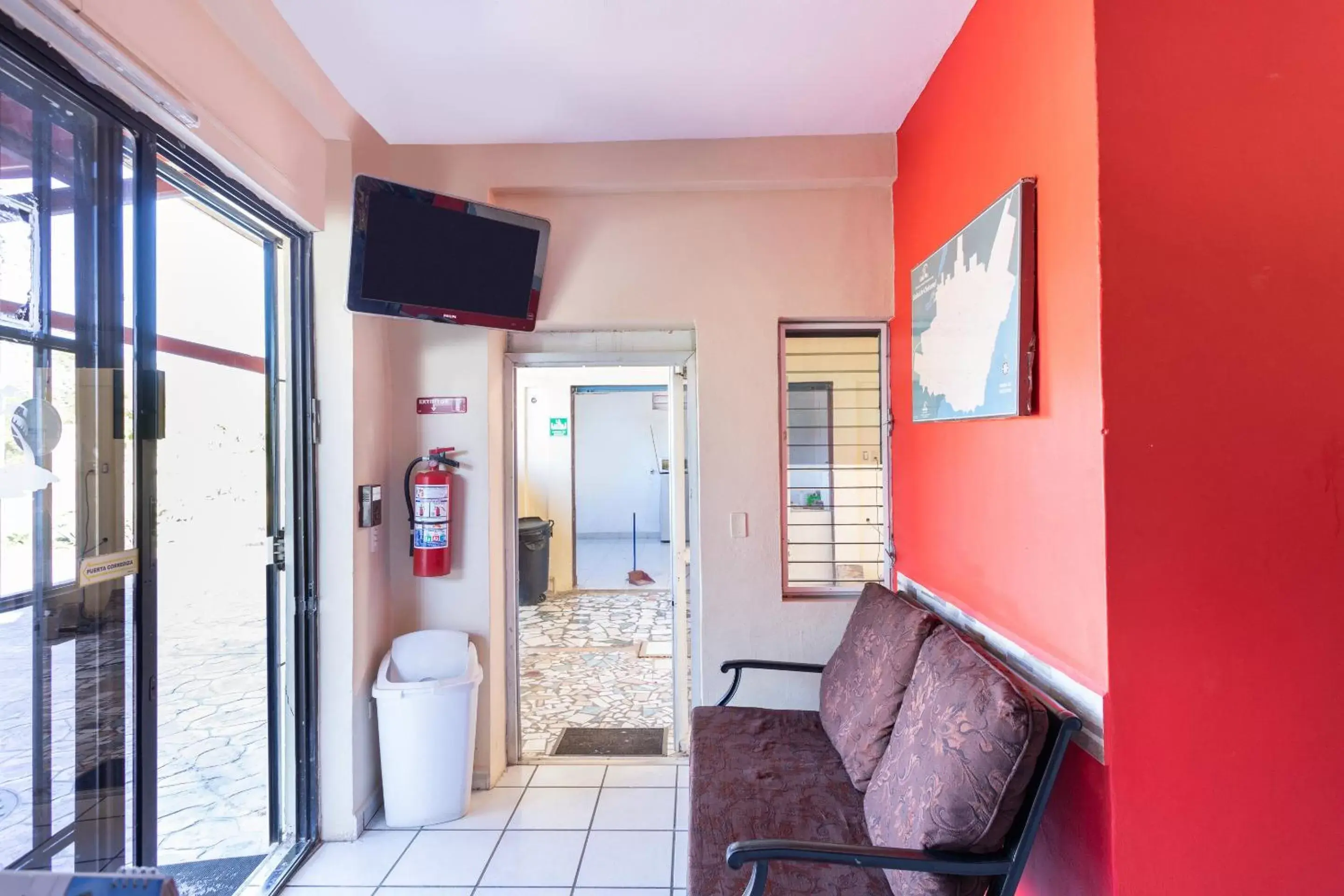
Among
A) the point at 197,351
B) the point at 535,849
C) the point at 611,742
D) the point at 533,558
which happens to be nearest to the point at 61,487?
the point at 197,351

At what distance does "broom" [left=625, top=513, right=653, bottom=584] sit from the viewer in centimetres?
649

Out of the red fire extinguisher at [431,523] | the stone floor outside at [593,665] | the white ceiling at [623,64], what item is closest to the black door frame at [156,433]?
the red fire extinguisher at [431,523]

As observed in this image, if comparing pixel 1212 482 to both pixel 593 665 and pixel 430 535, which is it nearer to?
pixel 430 535

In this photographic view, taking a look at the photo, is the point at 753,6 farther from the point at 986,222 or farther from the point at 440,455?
the point at 440,455

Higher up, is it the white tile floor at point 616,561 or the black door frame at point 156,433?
the black door frame at point 156,433

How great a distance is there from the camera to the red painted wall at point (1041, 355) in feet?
4.31

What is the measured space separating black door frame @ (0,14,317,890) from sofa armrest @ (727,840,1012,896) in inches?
61.3

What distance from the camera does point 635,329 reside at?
2.81 meters

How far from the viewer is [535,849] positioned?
225 cm

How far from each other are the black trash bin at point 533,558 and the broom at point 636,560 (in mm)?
1069

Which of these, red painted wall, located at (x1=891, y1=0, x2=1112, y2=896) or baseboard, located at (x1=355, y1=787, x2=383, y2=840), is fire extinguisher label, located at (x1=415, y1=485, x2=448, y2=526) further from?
red painted wall, located at (x1=891, y1=0, x2=1112, y2=896)

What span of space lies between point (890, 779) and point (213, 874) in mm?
2279

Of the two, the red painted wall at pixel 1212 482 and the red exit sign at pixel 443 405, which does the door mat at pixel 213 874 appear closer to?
the red exit sign at pixel 443 405

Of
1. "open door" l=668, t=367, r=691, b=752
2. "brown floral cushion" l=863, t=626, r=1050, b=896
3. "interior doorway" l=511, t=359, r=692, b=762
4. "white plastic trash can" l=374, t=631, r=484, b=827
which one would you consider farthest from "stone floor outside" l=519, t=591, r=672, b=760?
"brown floral cushion" l=863, t=626, r=1050, b=896
